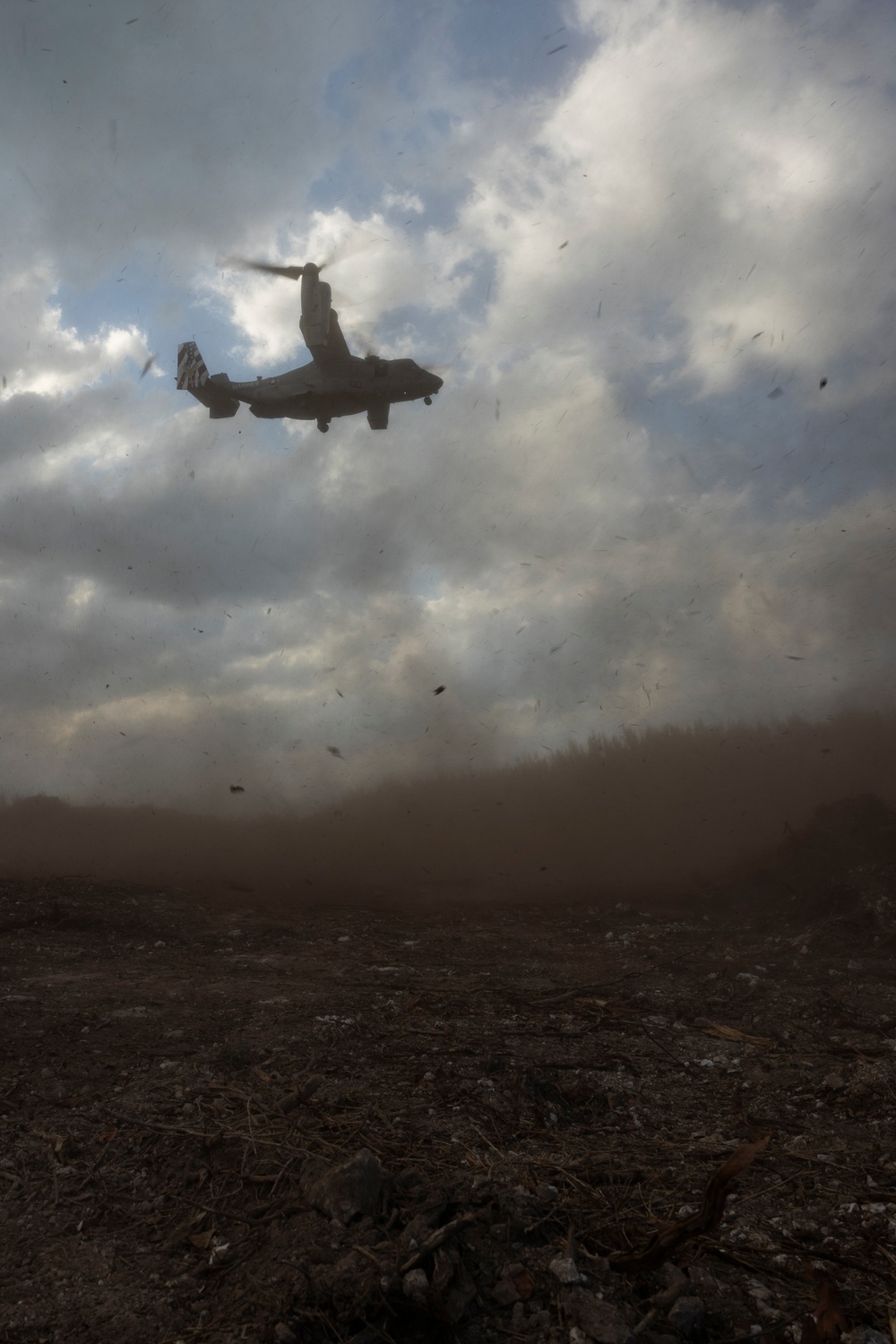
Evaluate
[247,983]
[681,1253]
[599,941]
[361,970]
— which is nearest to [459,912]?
[599,941]

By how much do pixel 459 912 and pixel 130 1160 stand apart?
11207 mm

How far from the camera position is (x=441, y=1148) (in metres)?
4.20

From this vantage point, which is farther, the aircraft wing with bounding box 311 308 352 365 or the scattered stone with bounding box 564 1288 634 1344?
the aircraft wing with bounding box 311 308 352 365

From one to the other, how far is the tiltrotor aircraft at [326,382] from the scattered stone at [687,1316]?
1762 centimetres

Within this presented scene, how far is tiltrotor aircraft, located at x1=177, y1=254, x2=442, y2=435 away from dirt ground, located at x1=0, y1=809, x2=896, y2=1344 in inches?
524

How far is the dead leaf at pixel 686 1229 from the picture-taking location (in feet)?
9.46

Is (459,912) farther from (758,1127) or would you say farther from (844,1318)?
(844,1318)

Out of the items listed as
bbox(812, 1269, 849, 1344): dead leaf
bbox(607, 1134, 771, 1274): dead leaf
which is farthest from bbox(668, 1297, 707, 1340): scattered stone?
bbox(812, 1269, 849, 1344): dead leaf

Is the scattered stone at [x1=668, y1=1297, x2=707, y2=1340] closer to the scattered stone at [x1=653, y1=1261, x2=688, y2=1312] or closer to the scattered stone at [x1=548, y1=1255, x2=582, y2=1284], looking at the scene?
the scattered stone at [x1=653, y1=1261, x2=688, y2=1312]

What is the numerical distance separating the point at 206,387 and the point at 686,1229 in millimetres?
20209

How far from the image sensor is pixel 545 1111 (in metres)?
Result: 4.98

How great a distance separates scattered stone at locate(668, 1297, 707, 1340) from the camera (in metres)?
2.63

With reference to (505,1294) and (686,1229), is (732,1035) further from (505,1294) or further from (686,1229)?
(505,1294)

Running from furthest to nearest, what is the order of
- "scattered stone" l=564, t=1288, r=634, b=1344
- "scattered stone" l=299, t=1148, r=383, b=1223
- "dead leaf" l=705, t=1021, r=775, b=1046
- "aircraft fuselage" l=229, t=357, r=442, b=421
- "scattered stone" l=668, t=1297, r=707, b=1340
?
"aircraft fuselage" l=229, t=357, r=442, b=421 → "dead leaf" l=705, t=1021, r=775, b=1046 → "scattered stone" l=299, t=1148, r=383, b=1223 → "scattered stone" l=668, t=1297, r=707, b=1340 → "scattered stone" l=564, t=1288, r=634, b=1344
